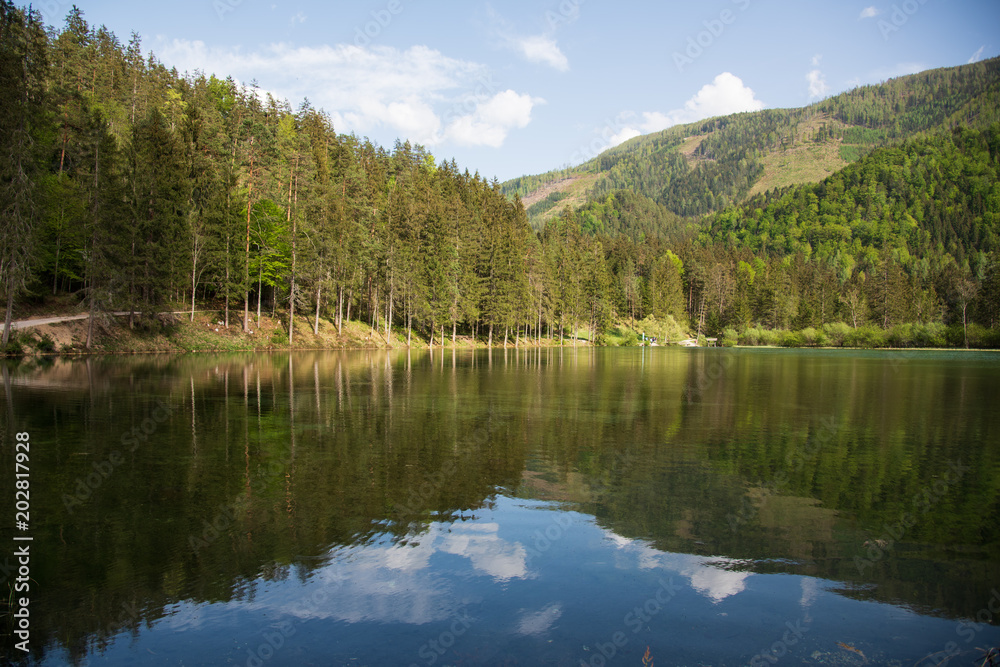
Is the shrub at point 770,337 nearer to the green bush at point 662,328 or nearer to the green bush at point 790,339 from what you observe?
the green bush at point 790,339

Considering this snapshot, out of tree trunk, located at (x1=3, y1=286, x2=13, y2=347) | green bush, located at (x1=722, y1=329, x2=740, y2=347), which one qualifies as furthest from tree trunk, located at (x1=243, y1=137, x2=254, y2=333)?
green bush, located at (x1=722, y1=329, x2=740, y2=347)

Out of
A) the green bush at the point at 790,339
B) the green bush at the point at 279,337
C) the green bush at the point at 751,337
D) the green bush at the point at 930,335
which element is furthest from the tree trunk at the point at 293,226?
the green bush at the point at 930,335

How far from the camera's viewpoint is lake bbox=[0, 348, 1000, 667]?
5723mm

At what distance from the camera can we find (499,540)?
27.7ft

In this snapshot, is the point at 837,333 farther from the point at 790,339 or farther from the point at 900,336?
the point at 900,336

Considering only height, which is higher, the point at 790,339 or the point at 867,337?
the point at 867,337

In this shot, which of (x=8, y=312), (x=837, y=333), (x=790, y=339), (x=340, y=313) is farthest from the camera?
(x=790, y=339)

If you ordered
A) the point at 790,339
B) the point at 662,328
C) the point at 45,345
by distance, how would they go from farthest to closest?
the point at 662,328
the point at 790,339
the point at 45,345

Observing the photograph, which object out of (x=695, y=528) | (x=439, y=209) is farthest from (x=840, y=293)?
(x=695, y=528)

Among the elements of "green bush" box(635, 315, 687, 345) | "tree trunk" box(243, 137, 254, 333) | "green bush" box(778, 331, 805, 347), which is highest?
"tree trunk" box(243, 137, 254, 333)

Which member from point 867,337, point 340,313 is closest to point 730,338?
point 867,337

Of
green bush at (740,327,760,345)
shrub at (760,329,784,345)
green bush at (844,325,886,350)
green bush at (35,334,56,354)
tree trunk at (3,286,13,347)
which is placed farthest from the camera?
green bush at (740,327,760,345)

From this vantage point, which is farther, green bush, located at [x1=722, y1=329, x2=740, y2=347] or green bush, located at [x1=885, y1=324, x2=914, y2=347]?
green bush, located at [x1=722, y1=329, x2=740, y2=347]

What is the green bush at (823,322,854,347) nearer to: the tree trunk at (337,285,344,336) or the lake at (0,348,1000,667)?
the tree trunk at (337,285,344,336)
